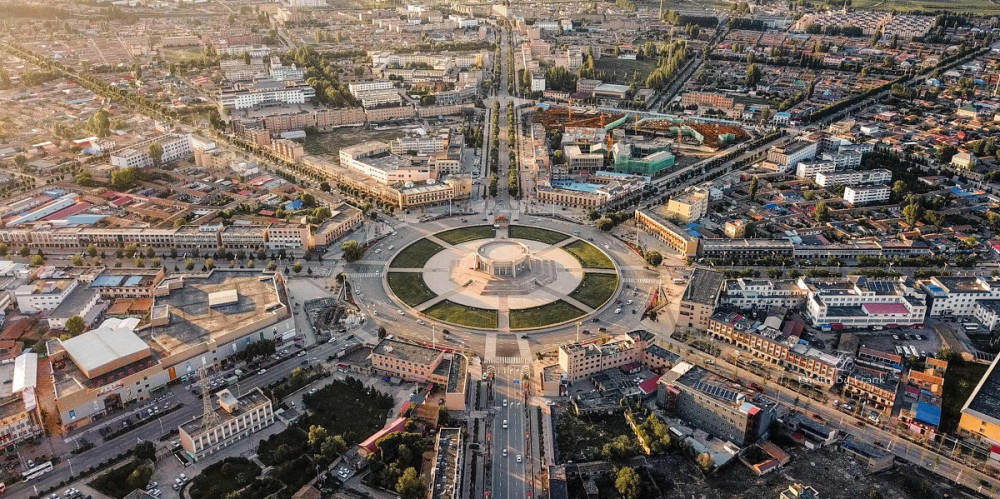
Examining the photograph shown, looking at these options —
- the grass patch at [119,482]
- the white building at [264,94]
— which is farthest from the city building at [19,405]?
the white building at [264,94]

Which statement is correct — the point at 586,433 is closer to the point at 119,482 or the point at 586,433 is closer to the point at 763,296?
the point at 763,296

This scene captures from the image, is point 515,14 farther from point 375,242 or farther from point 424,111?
point 375,242

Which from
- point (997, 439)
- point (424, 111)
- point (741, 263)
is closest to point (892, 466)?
point (997, 439)

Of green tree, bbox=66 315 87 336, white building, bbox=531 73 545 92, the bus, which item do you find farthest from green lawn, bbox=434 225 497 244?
white building, bbox=531 73 545 92

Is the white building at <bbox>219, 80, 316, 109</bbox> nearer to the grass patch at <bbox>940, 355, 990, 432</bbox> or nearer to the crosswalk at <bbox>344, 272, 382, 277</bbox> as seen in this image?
the crosswalk at <bbox>344, 272, 382, 277</bbox>

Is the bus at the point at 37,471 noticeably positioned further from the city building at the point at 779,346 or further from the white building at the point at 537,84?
the white building at the point at 537,84
